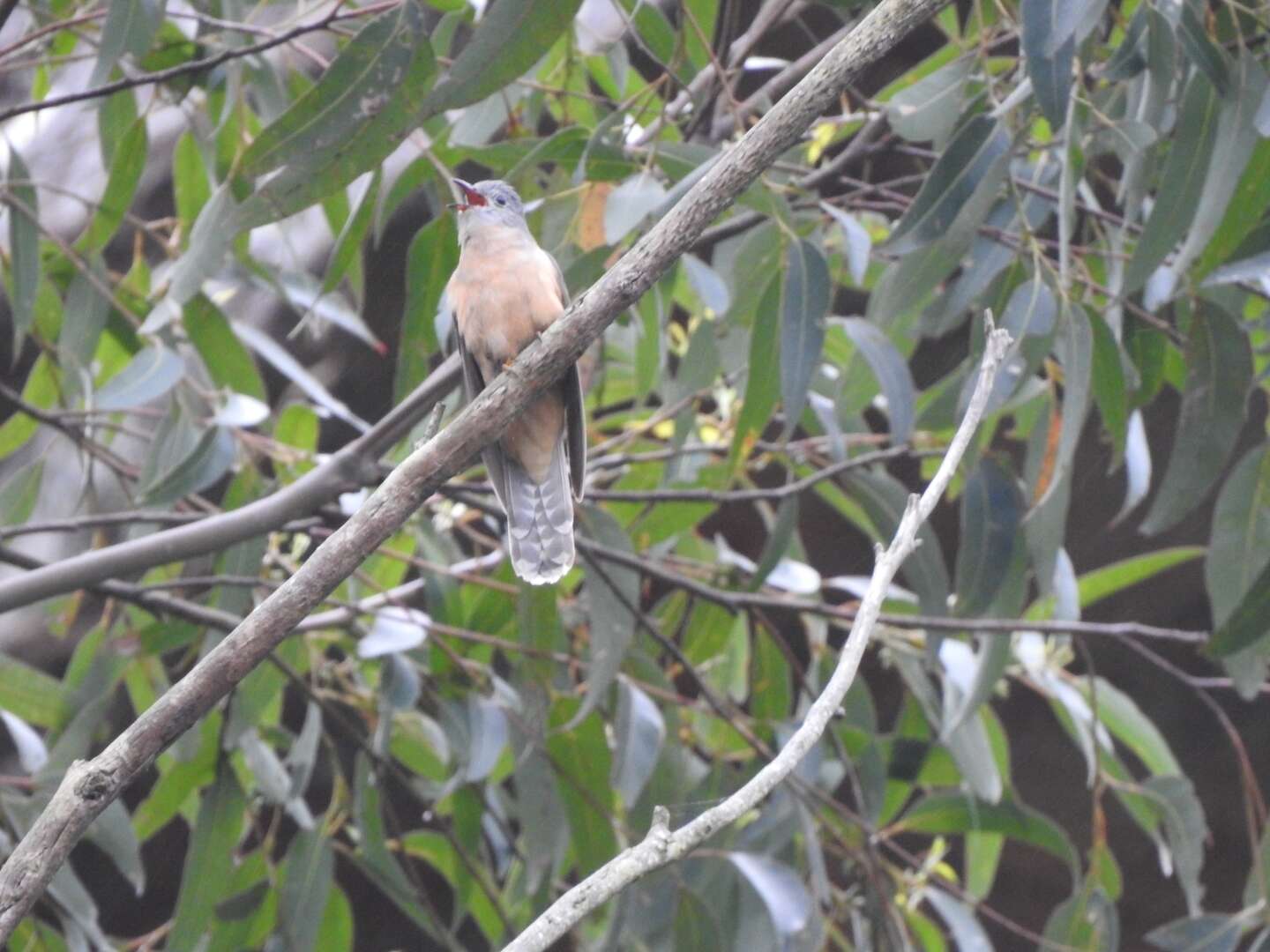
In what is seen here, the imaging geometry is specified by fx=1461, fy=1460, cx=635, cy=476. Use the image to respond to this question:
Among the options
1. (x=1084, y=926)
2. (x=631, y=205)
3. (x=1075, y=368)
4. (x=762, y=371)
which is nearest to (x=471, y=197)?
(x=631, y=205)

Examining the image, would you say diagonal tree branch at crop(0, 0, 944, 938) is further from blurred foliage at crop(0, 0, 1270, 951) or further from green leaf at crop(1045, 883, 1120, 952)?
green leaf at crop(1045, 883, 1120, 952)

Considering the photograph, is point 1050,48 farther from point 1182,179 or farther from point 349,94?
point 349,94

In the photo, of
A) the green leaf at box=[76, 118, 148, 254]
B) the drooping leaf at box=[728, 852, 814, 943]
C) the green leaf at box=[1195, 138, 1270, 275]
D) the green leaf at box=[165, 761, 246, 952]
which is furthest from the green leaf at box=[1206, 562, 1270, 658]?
the green leaf at box=[76, 118, 148, 254]

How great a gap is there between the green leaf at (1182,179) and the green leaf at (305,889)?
2.22 meters

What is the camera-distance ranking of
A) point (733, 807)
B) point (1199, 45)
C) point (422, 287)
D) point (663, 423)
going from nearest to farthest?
point (733, 807)
point (1199, 45)
point (422, 287)
point (663, 423)

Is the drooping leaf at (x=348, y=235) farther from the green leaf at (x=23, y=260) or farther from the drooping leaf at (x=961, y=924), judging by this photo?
the drooping leaf at (x=961, y=924)


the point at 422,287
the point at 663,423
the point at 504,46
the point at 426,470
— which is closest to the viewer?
the point at 426,470

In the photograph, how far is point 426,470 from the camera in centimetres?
187

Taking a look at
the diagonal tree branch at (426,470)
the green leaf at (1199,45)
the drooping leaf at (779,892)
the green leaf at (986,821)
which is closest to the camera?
the diagonal tree branch at (426,470)

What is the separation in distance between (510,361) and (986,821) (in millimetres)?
1929

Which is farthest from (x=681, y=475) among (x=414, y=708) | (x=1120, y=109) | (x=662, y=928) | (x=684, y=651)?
(x=1120, y=109)

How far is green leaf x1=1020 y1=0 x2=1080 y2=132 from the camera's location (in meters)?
2.22

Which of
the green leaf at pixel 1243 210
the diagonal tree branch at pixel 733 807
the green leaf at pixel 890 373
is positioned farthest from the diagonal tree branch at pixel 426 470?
the green leaf at pixel 890 373

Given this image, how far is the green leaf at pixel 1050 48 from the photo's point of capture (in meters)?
2.22
